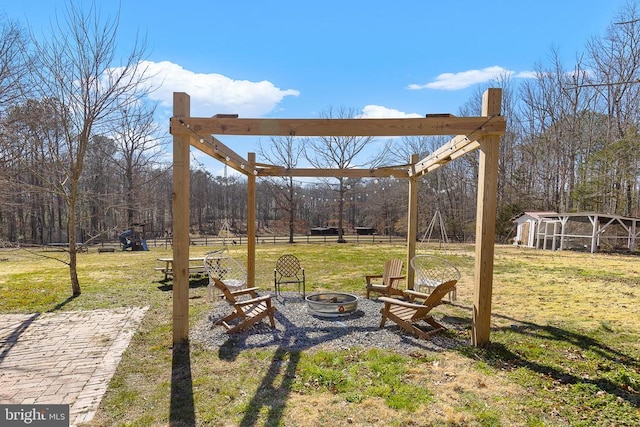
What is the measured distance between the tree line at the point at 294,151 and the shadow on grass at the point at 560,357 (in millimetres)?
5187

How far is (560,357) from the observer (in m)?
4.04

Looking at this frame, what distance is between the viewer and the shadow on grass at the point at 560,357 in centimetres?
332

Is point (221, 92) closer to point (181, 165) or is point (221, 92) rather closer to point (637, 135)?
point (181, 165)

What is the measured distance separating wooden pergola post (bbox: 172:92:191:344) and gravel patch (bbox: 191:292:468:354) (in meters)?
0.56

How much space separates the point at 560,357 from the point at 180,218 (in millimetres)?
4875

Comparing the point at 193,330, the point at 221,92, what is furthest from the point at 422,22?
the point at 193,330

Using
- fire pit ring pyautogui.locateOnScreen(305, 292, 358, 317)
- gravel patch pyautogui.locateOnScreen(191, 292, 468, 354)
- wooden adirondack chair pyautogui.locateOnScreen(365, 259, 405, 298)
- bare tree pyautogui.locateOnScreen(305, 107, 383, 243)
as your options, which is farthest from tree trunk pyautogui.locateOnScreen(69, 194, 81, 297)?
bare tree pyautogui.locateOnScreen(305, 107, 383, 243)

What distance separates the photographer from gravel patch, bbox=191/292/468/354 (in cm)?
436

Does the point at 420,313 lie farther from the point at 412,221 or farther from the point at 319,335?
the point at 412,221

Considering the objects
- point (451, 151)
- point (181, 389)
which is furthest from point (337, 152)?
point (181, 389)

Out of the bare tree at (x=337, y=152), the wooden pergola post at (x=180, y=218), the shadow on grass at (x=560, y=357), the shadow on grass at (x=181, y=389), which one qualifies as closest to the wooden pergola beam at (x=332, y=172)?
the wooden pergola post at (x=180, y=218)

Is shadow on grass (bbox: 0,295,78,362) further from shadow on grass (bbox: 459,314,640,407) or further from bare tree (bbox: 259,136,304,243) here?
bare tree (bbox: 259,136,304,243)

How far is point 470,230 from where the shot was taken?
29.0 metres

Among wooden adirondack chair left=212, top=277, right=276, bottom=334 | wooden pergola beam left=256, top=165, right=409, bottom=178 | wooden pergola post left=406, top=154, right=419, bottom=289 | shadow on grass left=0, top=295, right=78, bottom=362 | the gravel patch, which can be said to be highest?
wooden pergola beam left=256, top=165, right=409, bottom=178
